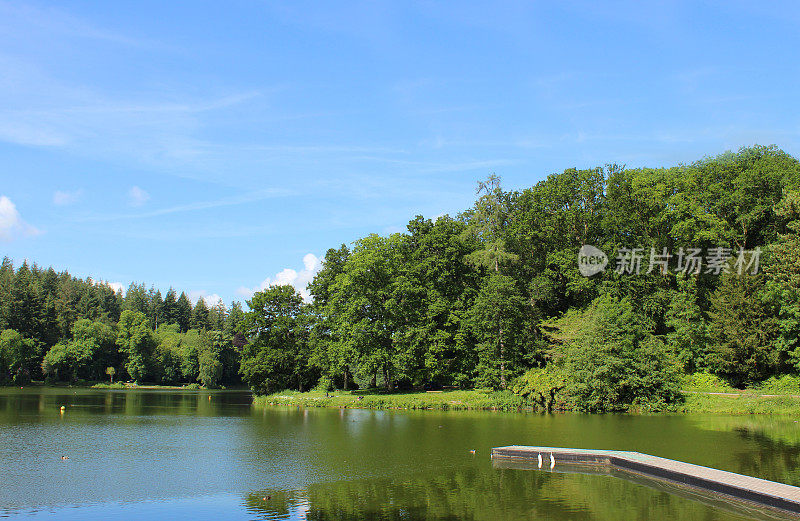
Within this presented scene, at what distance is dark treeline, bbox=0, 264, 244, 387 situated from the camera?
99000 millimetres

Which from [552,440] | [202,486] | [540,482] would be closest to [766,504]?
[540,482]

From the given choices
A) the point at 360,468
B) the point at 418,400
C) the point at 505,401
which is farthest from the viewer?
the point at 418,400

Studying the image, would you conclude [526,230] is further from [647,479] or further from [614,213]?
[647,479]

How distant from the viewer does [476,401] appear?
49.2 meters

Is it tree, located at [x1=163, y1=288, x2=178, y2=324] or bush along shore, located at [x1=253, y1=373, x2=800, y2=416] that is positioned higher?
tree, located at [x1=163, y1=288, x2=178, y2=324]

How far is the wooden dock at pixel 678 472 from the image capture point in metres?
16.7

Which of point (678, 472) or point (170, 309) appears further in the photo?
point (170, 309)

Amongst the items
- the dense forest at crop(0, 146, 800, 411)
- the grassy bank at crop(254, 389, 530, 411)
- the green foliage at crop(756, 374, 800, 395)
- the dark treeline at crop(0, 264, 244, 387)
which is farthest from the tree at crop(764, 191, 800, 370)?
the dark treeline at crop(0, 264, 244, 387)

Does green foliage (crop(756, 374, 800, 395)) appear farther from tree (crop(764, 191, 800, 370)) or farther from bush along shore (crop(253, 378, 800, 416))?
tree (crop(764, 191, 800, 370))

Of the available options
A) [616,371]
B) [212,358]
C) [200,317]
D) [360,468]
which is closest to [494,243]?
[616,371]

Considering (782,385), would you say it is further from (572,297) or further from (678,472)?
(678,472)

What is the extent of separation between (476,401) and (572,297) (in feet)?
56.0

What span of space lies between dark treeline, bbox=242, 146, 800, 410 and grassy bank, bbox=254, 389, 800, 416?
1.77 m

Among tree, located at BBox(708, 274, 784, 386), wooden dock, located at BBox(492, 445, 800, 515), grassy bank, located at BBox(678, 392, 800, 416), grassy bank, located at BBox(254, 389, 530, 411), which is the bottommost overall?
grassy bank, located at BBox(254, 389, 530, 411)
